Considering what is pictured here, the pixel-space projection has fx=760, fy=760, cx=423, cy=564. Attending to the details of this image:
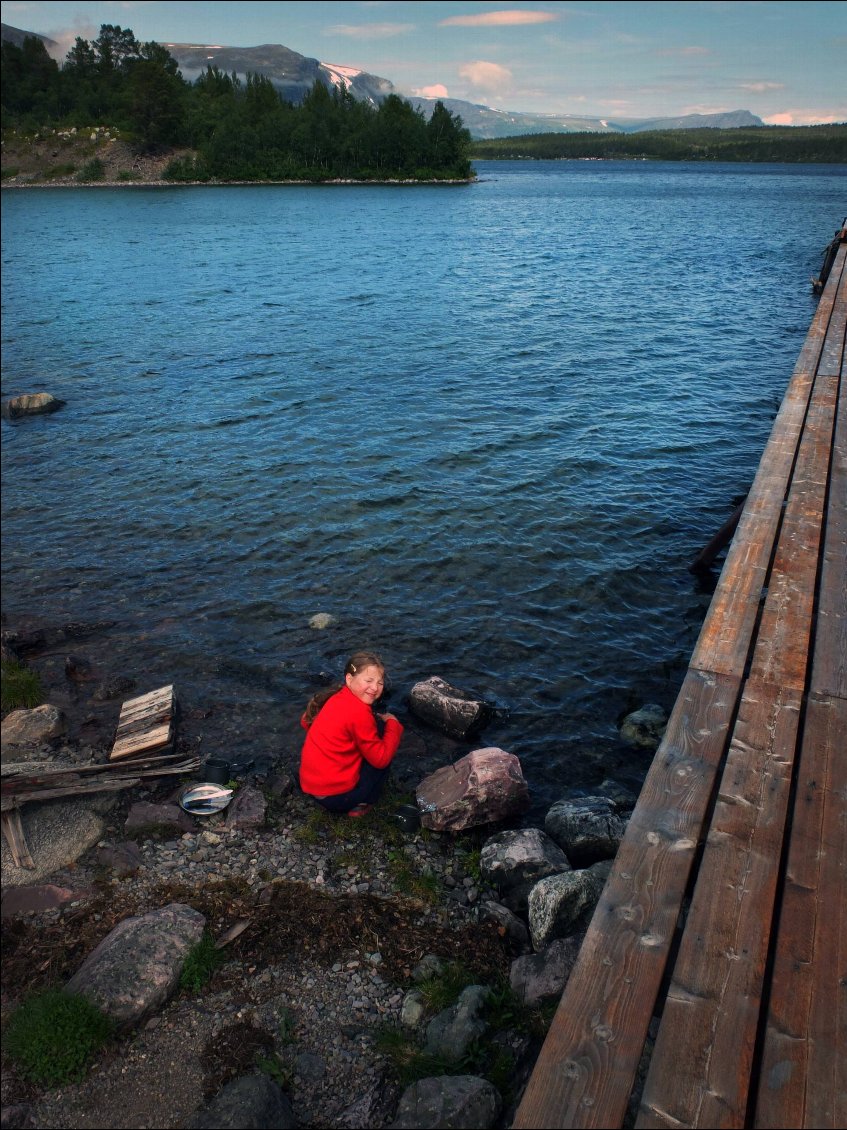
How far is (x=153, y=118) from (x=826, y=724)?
183138 millimetres

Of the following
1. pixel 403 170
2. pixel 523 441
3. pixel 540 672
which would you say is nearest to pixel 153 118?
pixel 403 170

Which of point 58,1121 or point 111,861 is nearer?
point 58,1121

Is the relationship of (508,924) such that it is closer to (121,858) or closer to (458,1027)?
(458,1027)

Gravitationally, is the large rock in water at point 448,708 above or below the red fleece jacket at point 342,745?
below

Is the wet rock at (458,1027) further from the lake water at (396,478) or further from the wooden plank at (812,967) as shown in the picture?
the lake water at (396,478)

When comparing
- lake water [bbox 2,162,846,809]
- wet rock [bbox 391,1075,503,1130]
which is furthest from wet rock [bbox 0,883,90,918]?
wet rock [bbox 391,1075,503,1130]

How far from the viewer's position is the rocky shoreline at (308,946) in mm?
5129

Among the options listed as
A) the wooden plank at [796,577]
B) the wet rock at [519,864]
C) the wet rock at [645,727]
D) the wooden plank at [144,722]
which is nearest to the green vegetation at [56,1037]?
the wet rock at [519,864]

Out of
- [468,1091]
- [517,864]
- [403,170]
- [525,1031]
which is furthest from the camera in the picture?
[403,170]

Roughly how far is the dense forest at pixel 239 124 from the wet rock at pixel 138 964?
175 m

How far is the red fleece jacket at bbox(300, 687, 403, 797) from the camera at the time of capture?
25.5 ft

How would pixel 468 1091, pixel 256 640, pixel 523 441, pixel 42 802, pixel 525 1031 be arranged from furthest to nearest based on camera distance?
1. pixel 523 441
2. pixel 256 640
3. pixel 42 802
4. pixel 525 1031
5. pixel 468 1091

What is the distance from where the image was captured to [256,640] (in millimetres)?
12156

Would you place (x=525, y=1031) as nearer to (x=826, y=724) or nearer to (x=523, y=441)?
(x=826, y=724)
